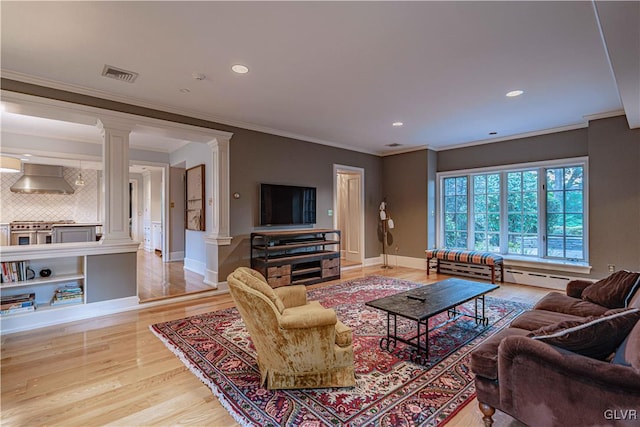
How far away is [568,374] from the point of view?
141 cm

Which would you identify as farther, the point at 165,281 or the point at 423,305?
the point at 165,281

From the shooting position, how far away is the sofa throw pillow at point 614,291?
2.58 metres

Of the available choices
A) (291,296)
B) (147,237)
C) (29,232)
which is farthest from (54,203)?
(291,296)

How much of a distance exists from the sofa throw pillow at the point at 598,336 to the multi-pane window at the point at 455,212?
16.6 feet

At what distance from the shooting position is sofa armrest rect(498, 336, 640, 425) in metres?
1.28

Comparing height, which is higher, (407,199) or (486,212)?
(407,199)

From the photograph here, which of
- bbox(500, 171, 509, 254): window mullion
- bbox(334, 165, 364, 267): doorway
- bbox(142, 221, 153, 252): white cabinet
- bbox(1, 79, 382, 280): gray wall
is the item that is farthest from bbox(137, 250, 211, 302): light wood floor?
bbox(500, 171, 509, 254): window mullion

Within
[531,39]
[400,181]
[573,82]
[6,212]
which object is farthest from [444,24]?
[6,212]

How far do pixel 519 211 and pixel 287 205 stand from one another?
4402 millimetres

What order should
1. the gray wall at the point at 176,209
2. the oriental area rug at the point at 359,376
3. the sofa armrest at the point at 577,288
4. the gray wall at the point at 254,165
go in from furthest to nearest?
the gray wall at the point at 176,209
the gray wall at the point at 254,165
the sofa armrest at the point at 577,288
the oriental area rug at the point at 359,376

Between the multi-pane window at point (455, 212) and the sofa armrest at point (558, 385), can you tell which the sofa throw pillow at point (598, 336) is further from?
the multi-pane window at point (455, 212)

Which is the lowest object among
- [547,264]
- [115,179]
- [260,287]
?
[547,264]

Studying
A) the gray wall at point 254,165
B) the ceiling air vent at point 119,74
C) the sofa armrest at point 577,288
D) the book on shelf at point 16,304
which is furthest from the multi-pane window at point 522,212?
the book on shelf at point 16,304

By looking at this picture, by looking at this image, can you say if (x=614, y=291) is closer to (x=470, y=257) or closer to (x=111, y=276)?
(x=470, y=257)
